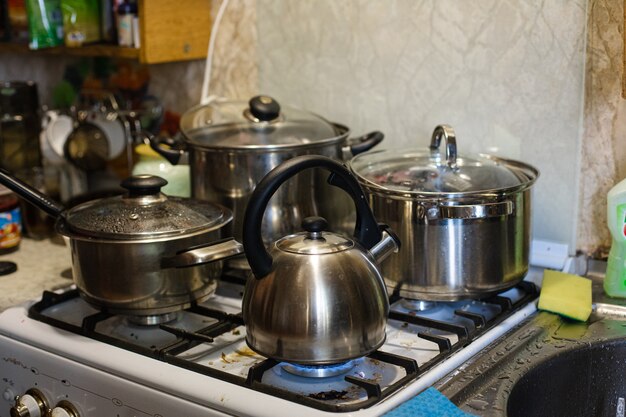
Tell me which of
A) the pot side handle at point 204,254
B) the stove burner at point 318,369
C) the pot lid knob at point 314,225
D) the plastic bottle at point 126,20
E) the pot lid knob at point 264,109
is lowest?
the stove burner at point 318,369

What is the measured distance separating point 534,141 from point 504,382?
0.54 meters

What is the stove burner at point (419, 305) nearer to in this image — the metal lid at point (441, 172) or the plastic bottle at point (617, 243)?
the metal lid at point (441, 172)

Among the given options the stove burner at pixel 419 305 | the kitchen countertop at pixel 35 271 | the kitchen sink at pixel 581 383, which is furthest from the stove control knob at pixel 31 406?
the kitchen sink at pixel 581 383

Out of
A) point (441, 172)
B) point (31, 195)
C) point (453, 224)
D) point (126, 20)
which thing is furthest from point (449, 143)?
point (126, 20)

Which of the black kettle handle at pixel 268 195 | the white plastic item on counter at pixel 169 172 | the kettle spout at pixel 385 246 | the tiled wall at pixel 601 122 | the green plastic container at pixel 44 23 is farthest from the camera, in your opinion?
the green plastic container at pixel 44 23

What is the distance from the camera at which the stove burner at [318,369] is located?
115 centimetres

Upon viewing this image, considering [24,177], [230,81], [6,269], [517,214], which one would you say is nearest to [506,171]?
[517,214]

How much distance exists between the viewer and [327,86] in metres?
1.75

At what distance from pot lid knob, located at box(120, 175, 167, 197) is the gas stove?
0.64 ft

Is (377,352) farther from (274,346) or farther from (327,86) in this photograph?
(327,86)

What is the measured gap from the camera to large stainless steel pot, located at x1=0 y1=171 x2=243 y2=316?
1.25 m

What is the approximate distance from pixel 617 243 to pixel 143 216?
0.76 metres

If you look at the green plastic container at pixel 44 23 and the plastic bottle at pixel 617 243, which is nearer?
the plastic bottle at pixel 617 243

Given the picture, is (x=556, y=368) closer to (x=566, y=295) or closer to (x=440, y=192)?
(x=566, y=295)
